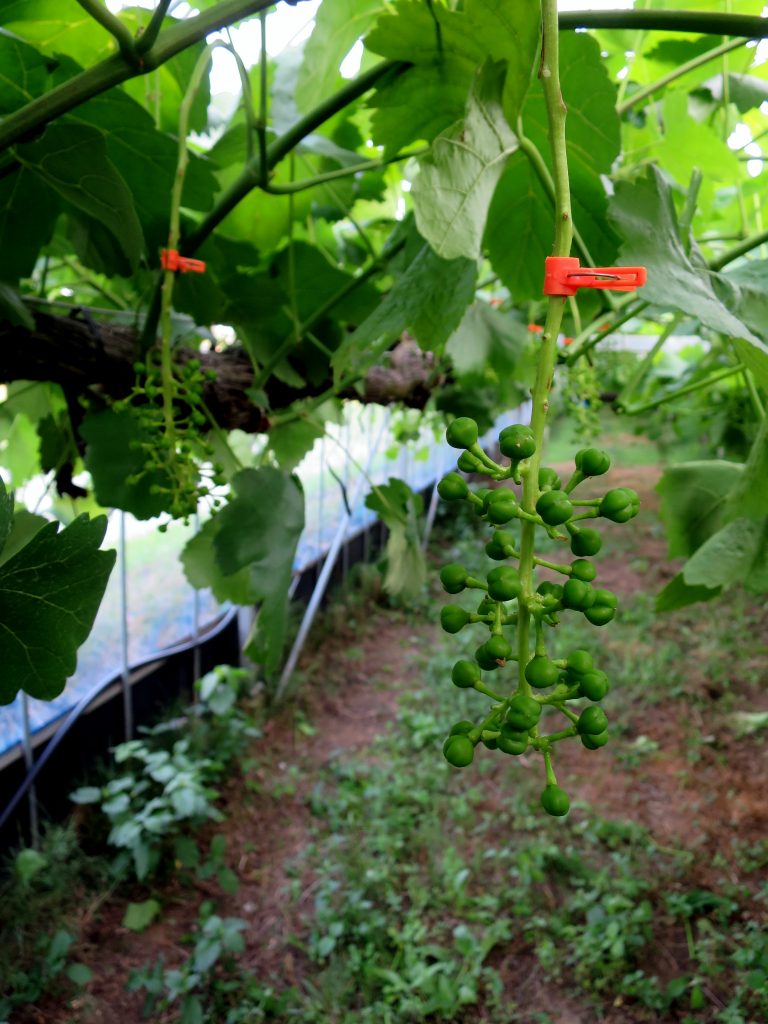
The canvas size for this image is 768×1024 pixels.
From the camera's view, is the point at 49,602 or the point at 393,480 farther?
the point at 393,480

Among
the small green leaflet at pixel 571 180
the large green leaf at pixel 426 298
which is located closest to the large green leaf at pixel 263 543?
the large green leaf at pixel 426 298

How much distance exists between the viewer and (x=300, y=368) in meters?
1.25

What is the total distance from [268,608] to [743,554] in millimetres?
516

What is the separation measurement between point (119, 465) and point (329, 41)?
20.2 inches

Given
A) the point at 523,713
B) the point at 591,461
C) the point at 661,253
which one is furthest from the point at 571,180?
the point at 523,713

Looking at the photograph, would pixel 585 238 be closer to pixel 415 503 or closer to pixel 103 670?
pixel 415 503

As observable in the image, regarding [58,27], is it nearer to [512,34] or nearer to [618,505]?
[512,34]

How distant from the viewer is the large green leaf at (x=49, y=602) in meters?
0.50

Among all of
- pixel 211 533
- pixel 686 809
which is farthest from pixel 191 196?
pixel 686 809

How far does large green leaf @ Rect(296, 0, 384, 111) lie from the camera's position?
86cm

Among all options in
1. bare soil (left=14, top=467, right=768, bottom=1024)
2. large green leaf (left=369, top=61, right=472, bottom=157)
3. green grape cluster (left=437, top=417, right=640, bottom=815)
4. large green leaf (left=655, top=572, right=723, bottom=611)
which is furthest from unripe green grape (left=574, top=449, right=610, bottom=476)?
bare soil (left=14, top=467, right=768, bottom=1024)

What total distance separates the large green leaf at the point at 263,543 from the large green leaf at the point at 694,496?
0.56m

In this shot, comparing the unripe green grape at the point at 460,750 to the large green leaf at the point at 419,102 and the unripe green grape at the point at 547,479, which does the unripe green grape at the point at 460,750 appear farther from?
the large green leaf at the point at 419,102

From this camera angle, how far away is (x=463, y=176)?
0.47m
